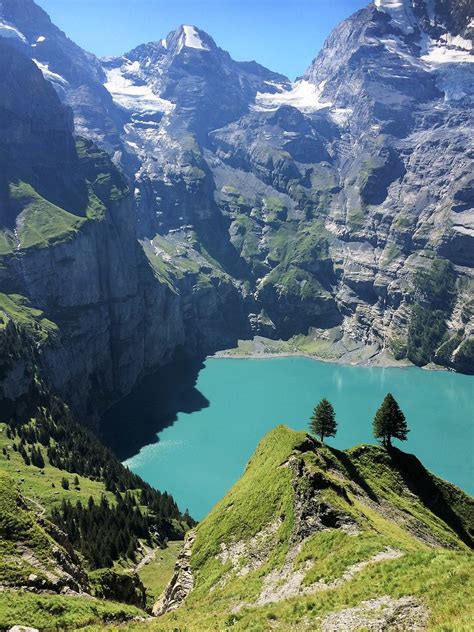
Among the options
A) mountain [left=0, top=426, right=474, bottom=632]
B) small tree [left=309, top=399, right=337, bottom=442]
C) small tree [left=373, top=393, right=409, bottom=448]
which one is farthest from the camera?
small tree [left=309, top=399, right=337, bottom=442]

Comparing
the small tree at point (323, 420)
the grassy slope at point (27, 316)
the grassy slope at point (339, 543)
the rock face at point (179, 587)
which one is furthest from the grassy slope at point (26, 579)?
the grassy slope at point (27, 316)

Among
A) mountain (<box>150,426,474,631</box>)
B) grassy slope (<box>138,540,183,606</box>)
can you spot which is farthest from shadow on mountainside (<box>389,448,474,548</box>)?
grassy slope (<box>138,540,183,606</box>)

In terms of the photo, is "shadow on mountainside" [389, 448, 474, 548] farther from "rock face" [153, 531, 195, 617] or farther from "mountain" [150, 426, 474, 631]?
"rock face" [153, 531, 195, 617]

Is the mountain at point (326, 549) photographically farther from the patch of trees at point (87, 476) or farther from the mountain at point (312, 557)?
the patch of trees at point (87, 476)

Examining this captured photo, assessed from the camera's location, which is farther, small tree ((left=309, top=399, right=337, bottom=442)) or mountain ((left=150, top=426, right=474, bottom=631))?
small tree ((left=309, top=399, right=337, bottom=442))

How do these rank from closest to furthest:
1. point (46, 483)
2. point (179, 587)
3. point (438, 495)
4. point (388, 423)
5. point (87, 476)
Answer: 1. point (179, 587)
2. point (438, 495)
3. point (388, 423)
4. point (46, 483)
5. point (87, 476)

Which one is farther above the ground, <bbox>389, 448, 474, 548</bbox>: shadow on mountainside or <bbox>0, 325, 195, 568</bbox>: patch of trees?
<bbox>389, 448, 474, 548</bbox>: shadow on mountainside

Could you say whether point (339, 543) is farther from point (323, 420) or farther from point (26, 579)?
point (323, 420)

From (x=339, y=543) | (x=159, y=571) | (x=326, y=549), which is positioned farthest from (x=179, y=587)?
(x=159, y=571)

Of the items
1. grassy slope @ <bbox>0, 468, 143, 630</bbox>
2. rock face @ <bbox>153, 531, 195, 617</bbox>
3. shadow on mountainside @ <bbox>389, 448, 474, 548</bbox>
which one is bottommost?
rock face @ <bbox>153, 531, 195, 617</bbox>
